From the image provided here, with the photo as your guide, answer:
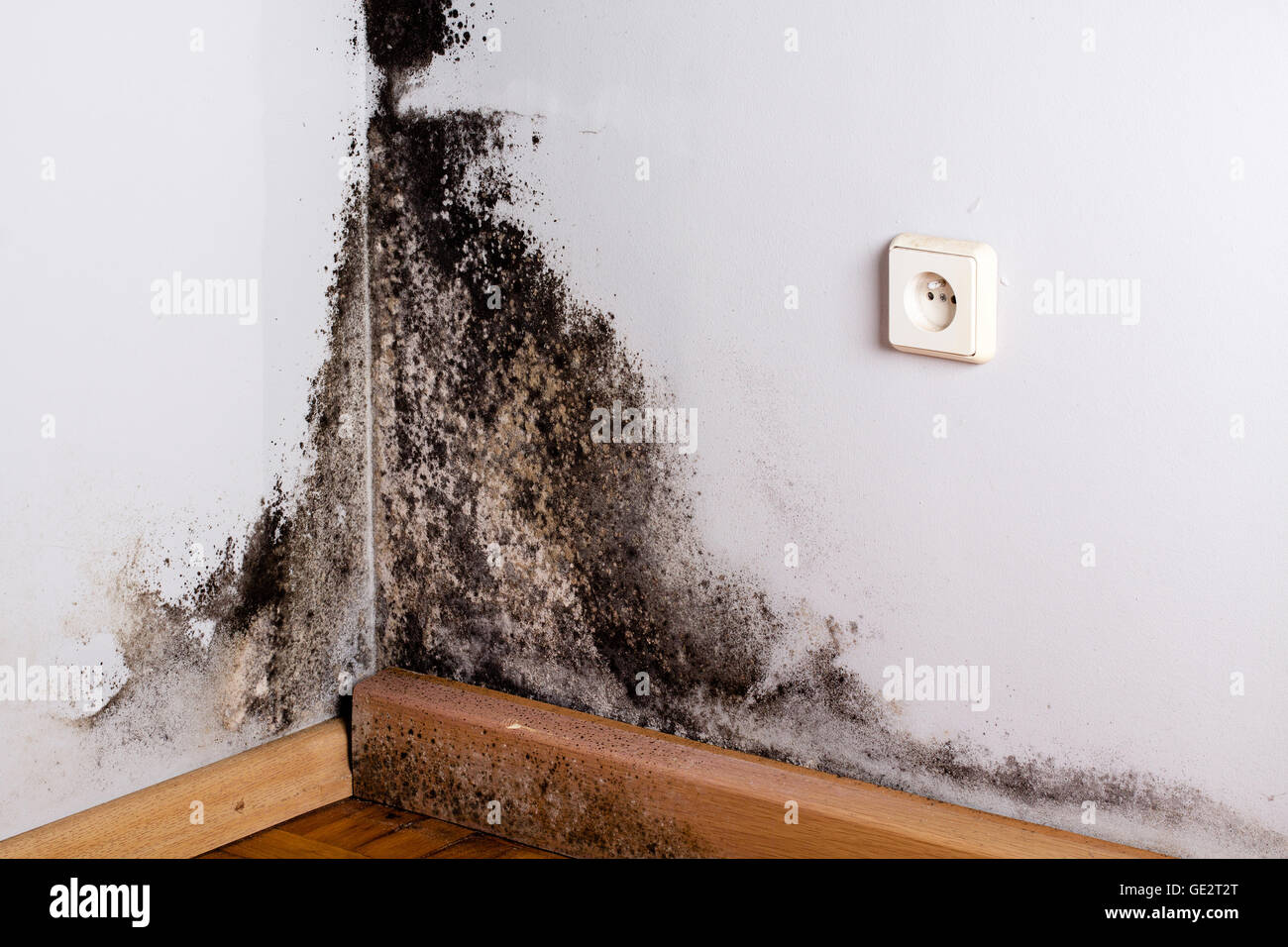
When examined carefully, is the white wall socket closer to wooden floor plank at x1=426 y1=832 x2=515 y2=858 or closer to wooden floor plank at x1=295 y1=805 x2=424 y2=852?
wooden floor plank at x1=426 y1=832 x2=515 y2=858

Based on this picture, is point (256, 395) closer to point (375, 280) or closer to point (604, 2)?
point (375, 280)

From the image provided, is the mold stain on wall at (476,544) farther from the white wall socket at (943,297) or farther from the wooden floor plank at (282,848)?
the white wall socket at (943,297)

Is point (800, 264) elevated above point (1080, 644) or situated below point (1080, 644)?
above

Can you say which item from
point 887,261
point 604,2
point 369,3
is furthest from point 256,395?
point 887,261

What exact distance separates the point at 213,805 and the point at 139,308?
589 mm

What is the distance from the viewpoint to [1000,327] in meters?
1.30

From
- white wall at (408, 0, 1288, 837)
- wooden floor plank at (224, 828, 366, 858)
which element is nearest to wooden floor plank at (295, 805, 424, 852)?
wooden floor plank at (224, 828, 366, 858)

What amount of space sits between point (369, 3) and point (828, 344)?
2.49 feet

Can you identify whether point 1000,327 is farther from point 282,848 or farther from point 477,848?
point 282,848

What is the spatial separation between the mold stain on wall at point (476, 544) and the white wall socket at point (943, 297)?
325 millimetres

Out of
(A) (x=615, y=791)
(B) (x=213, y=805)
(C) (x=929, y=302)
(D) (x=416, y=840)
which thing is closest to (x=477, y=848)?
(D) (x=416, y=840)

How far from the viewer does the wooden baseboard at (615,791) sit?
4.58ft

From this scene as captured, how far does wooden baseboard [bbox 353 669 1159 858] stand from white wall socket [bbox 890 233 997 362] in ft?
1.57

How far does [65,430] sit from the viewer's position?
4.77 feet
